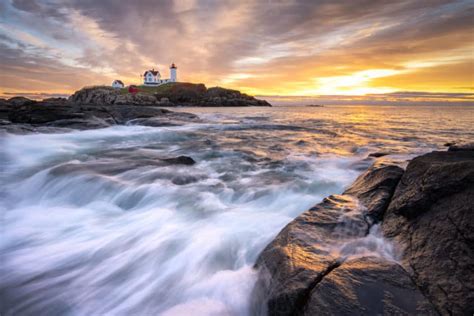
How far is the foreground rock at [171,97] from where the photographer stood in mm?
79500

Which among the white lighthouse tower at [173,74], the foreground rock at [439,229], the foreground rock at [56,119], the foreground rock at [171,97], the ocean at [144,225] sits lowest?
the ocean at [144,225]

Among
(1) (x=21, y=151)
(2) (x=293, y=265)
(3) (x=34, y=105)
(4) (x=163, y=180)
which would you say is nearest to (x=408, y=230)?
(2) (x=293, y=265)

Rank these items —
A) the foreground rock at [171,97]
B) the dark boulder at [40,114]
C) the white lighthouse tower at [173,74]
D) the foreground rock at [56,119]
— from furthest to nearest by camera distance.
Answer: the white lighthouse tower at [173,74] < the foreground rock at [171,97] < the dark boulder at [40,114] < the foreground rock at [56,119]

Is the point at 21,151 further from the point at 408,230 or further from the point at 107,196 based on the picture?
the point at 408,230

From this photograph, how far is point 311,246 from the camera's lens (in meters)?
3.14

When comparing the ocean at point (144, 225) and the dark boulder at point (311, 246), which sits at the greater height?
the dark boulder at point (311, 246)

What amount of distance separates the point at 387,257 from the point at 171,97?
317 feet

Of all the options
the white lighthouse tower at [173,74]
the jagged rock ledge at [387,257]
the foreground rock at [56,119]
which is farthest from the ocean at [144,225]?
the white lighthouse tower at [173,74]

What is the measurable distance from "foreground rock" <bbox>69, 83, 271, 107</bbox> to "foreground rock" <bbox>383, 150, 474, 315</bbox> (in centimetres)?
8002

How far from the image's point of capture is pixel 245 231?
4.96 meters

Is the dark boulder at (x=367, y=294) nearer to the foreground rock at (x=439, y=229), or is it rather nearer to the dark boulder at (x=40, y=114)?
the foreground rock at (x=439, y=229)

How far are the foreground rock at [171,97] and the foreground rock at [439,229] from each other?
80.0 m

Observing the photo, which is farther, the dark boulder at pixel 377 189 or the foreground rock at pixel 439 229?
the dark boulder at pixel 377 189

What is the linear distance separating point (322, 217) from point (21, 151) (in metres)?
12.4
